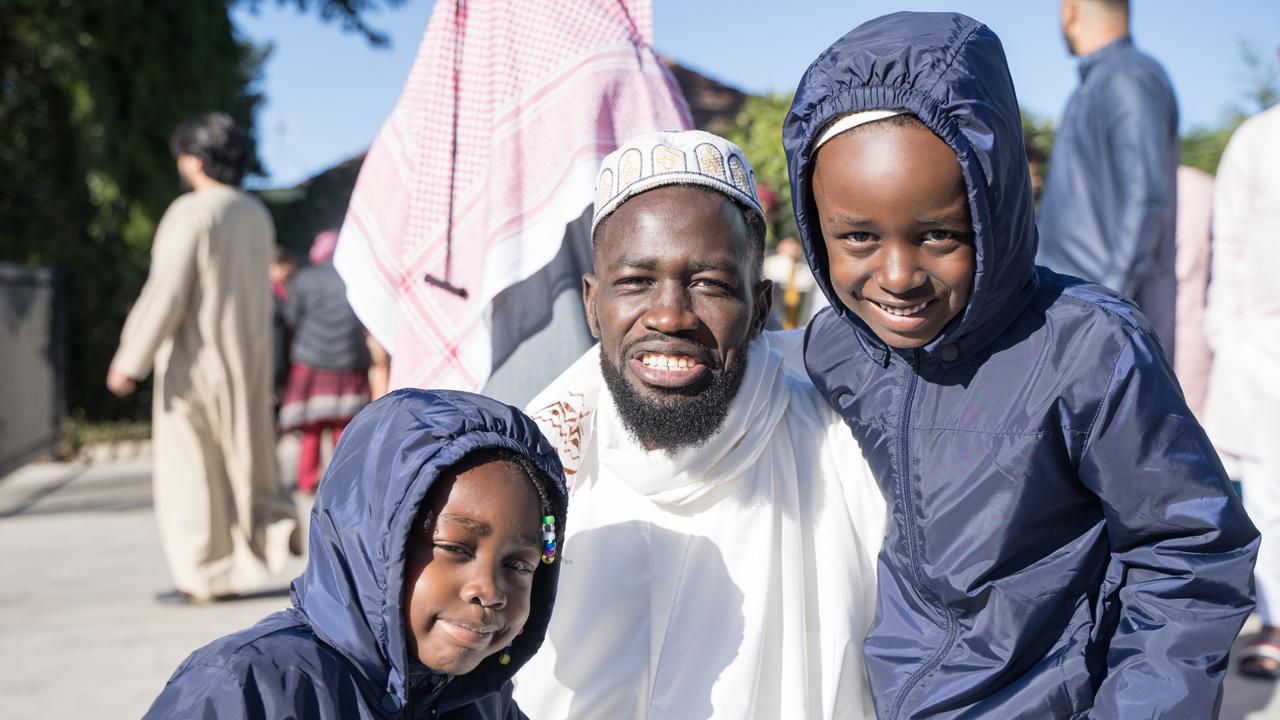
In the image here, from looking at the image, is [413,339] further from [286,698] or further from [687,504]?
[286,698]

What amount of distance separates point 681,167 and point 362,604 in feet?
3.70

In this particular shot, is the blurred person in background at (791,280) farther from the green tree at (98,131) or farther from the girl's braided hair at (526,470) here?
the green tree at (98,131)

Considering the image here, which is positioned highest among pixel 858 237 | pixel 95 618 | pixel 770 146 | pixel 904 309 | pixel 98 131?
pixel 98 131

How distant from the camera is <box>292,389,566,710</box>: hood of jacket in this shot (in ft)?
6.15

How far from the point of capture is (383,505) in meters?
1.89

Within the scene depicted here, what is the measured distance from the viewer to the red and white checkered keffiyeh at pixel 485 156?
10.5 feet

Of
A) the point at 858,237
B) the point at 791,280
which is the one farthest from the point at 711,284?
the point at 791,280

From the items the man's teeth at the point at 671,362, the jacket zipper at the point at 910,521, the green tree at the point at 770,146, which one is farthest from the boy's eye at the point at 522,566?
the green tree at the point at 770,146

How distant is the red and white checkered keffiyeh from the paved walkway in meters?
1.98

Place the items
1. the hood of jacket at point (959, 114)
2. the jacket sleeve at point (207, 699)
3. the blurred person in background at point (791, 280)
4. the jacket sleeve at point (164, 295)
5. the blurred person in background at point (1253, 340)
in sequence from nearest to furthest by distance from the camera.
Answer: the jacket sleeve at point (207, 699) < the hood of jacket at point (959, 114) < the blurred person in background at point (1253, 340) < the jacket sleeve at point (164, 295) < the blurred person in background at point (791, 280)

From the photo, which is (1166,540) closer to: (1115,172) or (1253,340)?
(1115,172)

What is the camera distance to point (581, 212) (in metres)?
3.12

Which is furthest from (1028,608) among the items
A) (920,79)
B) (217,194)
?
(217,194)

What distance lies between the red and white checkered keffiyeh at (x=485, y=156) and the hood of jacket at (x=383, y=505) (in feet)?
3.91
